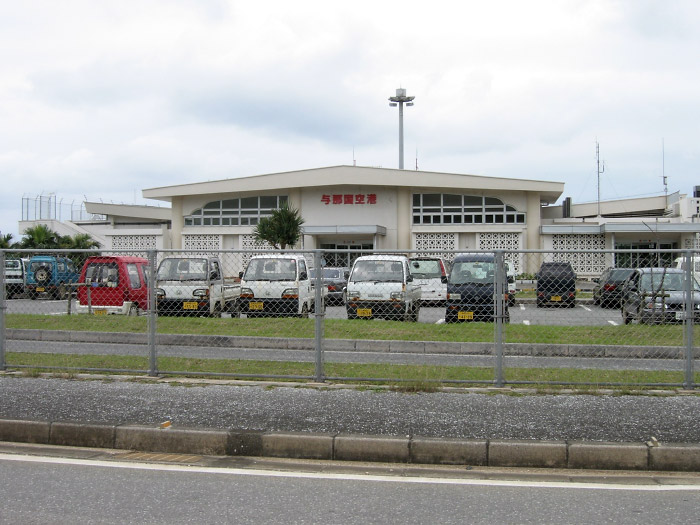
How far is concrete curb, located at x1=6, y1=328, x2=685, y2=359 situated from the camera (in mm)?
10078

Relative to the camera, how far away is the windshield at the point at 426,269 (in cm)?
2306

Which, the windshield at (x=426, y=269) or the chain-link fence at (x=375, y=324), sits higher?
the windshield at (x=426, y=269)

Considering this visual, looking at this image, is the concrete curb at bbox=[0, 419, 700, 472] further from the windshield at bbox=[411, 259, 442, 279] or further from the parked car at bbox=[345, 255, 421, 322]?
the windshield at bbox=[411, 259, 442, 279]

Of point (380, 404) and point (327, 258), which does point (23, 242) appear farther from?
point (380, 404)

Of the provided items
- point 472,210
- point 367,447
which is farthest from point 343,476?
point 472,210

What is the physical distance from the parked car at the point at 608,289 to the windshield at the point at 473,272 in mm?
2427

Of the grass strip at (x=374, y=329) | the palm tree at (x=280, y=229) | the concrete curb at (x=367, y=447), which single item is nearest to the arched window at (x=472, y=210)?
the palm tree at (x=280, y=229)

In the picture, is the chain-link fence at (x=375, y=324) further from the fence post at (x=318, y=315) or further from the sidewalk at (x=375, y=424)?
the sidewalk at (x=375, y=424)

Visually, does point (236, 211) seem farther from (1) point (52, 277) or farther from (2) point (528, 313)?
(2) point (528, 313)

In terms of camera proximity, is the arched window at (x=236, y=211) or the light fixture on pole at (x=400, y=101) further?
the light fixture on pole at (x=400, y=101)

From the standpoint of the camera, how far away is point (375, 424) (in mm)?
6539

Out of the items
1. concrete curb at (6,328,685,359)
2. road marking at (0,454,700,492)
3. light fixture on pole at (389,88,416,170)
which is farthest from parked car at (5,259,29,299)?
light fixture on pole at (389,88,416,170)

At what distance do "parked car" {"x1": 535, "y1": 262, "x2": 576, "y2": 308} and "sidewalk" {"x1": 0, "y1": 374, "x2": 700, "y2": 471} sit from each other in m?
1.16

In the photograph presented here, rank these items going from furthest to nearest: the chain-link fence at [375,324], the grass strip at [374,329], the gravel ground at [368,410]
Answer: the grass strip at [374,329], the chain-link fence at [375,324], the gravel ground at [368,410]
